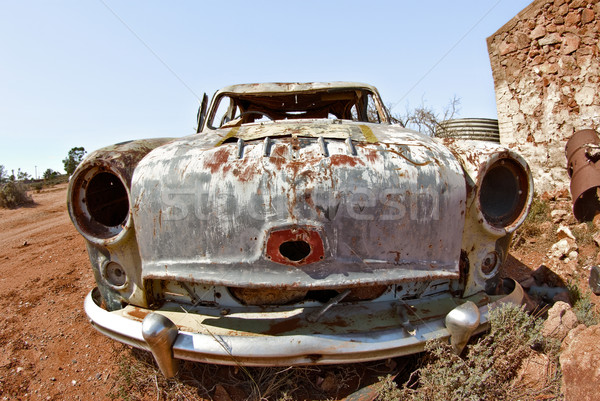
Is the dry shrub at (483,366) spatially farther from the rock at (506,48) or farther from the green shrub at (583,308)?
the rock at (506,48)

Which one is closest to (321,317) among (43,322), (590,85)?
(43,322)

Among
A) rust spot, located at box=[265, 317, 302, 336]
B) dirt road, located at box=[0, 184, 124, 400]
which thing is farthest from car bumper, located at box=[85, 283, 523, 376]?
dirt road, located at box=[0, 184, 124, 400]

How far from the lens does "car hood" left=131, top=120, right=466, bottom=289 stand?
59.3 inches

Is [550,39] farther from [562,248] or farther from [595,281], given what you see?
[595,281]

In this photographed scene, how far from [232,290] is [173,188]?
0.58 meters

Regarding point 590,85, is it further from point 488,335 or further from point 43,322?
point 43,322

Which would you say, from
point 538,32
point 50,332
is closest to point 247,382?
point 50,332

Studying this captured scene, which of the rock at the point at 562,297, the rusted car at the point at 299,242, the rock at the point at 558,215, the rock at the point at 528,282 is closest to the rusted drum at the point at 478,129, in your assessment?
the rock at the point at 558,215

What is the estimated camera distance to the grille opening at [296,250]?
5.26ft

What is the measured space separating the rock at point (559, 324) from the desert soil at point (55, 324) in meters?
1.29

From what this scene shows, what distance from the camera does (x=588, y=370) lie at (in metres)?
1.50

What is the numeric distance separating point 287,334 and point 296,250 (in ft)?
1.18

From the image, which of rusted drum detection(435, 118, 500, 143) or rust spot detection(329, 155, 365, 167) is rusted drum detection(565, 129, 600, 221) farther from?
rust spot detection(329, 155, 365, 167)

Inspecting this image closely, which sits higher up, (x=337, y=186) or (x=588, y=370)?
(x=337, y=186)
